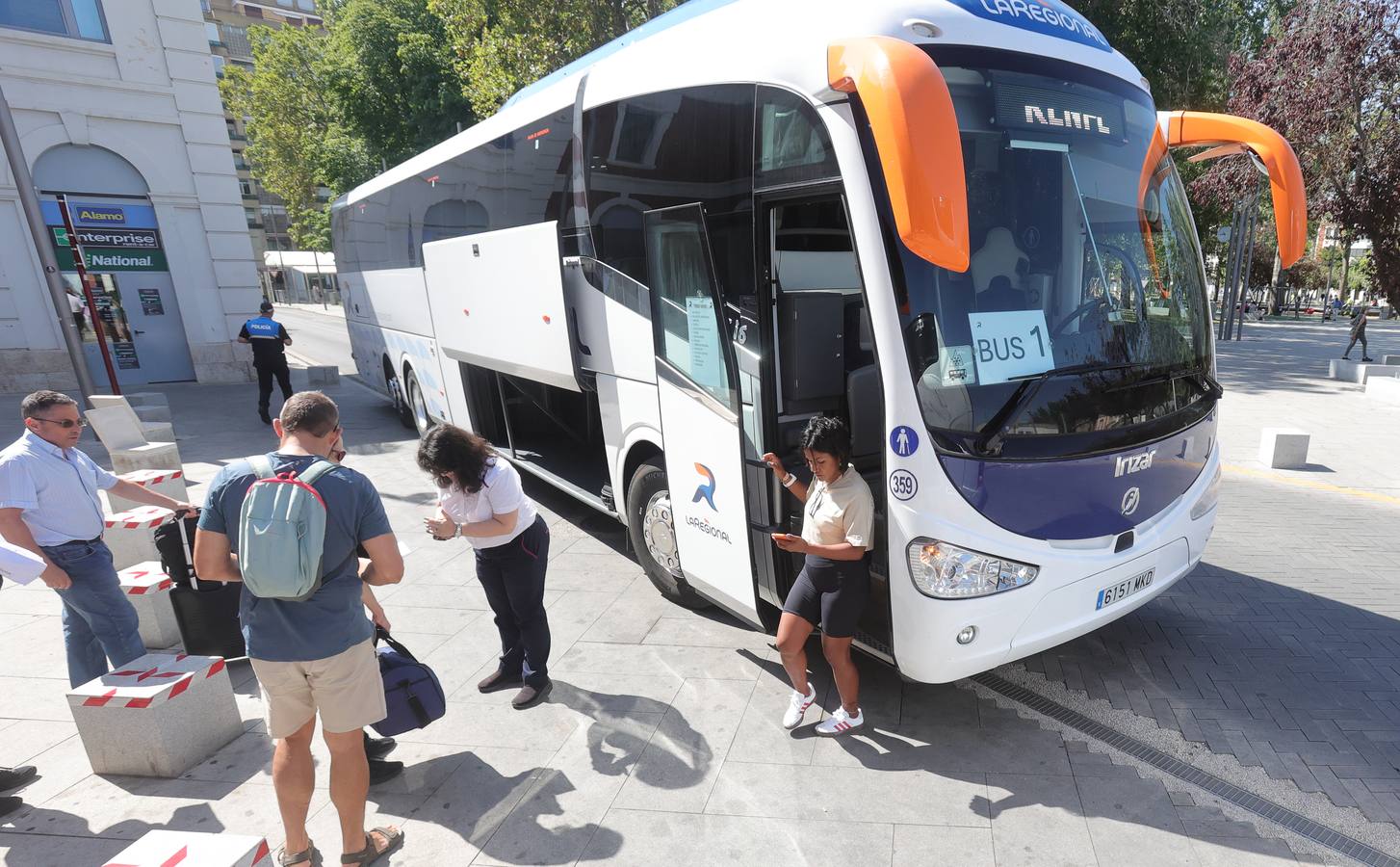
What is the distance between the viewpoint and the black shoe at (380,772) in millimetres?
3545

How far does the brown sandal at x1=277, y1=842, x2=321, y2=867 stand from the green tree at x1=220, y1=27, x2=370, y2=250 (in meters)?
31.8

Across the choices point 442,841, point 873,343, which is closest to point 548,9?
point 873,343

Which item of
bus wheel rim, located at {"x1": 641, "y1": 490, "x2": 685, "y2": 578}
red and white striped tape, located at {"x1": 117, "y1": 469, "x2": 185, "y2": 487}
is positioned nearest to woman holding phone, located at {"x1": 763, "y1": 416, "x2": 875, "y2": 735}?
bus wheel rim, located at {"x1": 641, "y1": 490, "x2": 685, "y2": 578}

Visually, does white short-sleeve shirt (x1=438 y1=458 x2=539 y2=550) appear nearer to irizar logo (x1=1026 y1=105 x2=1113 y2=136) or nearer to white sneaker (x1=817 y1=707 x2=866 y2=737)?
white sneaker (x1=817 y1=707 x2=866 y2=737)

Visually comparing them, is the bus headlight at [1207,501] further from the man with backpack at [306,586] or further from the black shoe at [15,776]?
the black shoe at [15,776]

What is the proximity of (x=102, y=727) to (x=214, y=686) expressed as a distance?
19.3 inches

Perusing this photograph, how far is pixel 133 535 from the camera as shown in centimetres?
A: 571

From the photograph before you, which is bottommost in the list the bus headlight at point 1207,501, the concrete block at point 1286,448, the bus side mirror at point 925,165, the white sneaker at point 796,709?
the concrete block at point 1286,448

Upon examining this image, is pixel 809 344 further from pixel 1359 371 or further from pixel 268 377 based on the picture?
pixel 1359 371

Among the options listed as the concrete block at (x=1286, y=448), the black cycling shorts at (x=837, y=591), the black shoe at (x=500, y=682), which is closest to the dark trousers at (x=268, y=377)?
the black shoe at (x=500, y=682)

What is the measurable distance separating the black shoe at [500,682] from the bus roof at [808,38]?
11.9 feet

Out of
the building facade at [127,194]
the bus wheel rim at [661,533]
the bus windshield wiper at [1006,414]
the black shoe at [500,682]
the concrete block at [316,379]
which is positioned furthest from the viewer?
the concrete block at [316,379]

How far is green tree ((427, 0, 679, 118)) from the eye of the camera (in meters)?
16.3

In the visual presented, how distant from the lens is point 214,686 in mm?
3814
